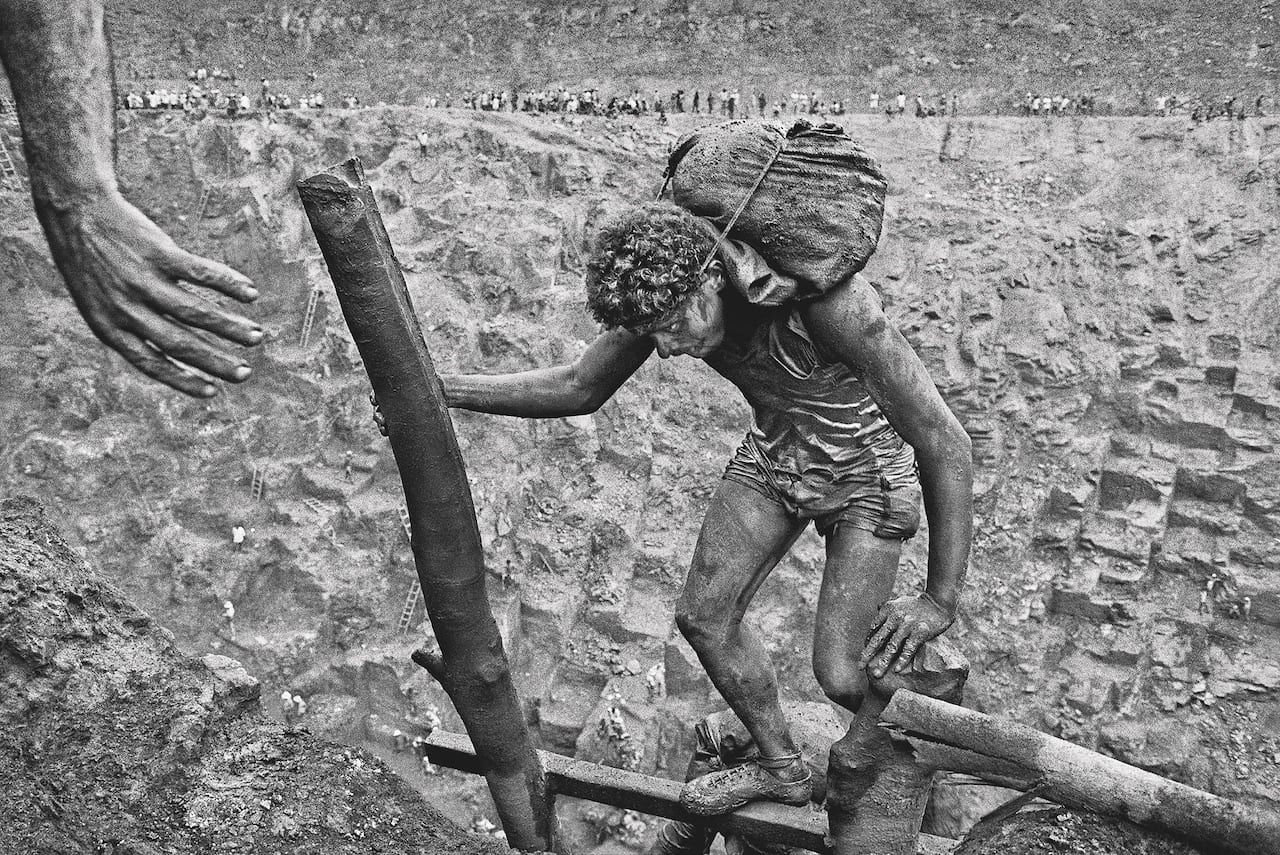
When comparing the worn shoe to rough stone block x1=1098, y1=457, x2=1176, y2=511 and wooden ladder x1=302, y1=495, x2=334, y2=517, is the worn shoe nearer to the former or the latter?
wooden ladder x1=302, y1=495, x2=334, y2=517

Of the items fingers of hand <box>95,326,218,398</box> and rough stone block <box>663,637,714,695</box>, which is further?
rough stone block <box>663,637,714,695</box>

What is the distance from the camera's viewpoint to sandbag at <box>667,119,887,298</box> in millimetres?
3395

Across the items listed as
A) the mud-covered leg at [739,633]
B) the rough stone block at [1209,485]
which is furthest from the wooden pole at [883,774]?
the rough stone block at [1209,485]

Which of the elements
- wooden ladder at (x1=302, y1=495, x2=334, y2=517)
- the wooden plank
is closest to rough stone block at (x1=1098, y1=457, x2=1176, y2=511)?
wooden ladder at (x1=302, y1=495, x2=334, y2=517)

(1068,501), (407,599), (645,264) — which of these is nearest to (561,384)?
(645,264)

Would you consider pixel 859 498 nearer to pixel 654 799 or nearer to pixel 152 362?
pixel 654 799

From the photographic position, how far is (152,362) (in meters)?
2.62

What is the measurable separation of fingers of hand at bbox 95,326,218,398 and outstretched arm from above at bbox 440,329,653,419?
1.31 meters

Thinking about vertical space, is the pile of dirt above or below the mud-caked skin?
below

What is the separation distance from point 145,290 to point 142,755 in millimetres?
1957

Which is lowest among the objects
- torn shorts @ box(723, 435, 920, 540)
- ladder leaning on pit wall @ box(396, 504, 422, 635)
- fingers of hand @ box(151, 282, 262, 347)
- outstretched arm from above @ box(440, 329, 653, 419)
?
ladder leaning on pit wall @ box(396, 504, 422, 635)

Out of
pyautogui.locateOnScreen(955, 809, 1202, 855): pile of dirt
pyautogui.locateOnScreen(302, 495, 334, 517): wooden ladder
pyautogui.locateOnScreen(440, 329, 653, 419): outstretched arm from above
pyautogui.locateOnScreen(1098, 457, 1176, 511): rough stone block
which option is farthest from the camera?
pyautogui.locateOnScreen(1098, 457, 1176, 511): rough stone block

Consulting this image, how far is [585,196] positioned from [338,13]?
42.5ft

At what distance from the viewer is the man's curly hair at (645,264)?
3.26 m
